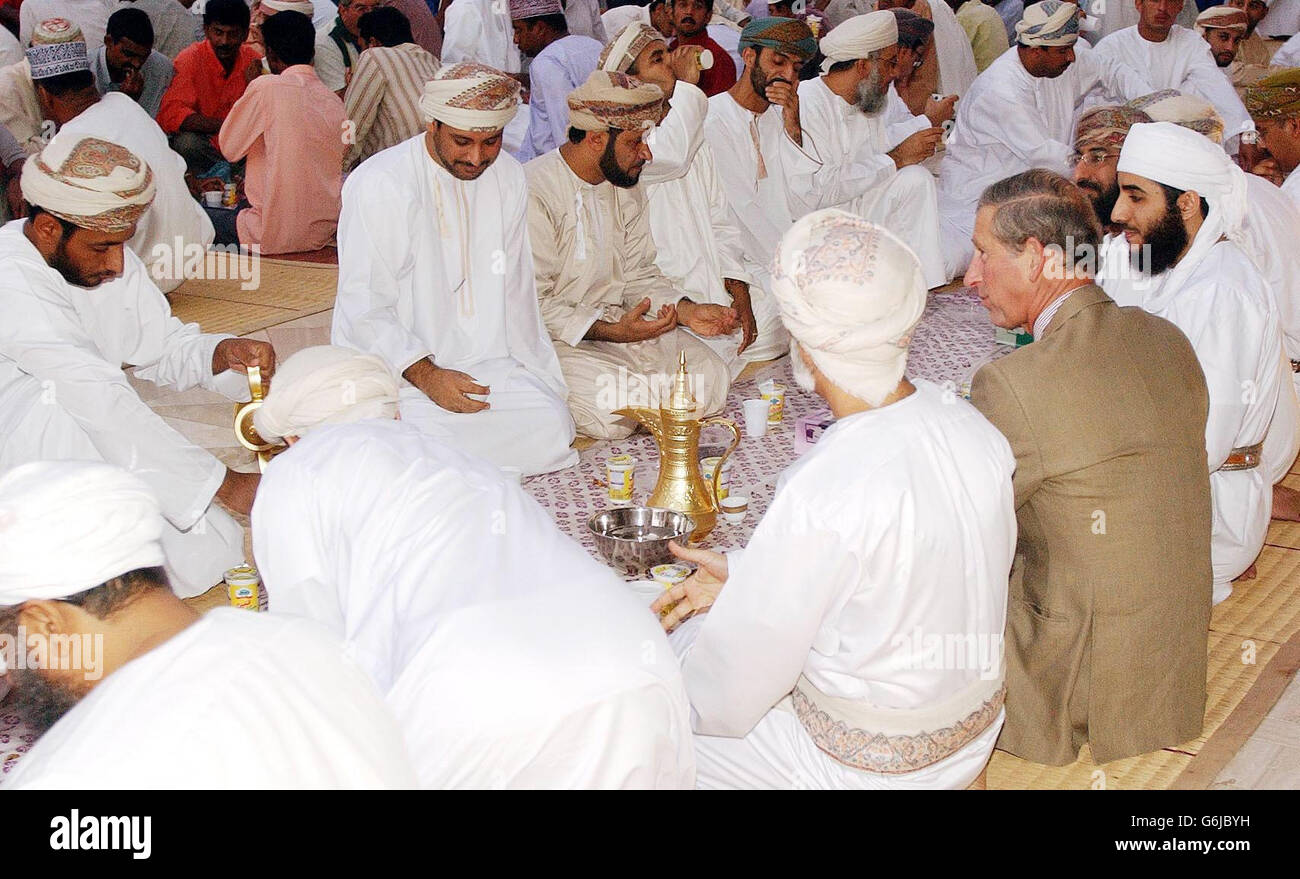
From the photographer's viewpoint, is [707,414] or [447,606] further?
[707,414]

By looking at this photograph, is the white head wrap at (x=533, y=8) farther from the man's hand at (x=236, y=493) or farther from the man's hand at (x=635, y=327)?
the man's hand at (x=236, y=493)

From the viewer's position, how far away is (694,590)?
8.65ft

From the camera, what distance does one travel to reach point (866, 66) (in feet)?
21.3

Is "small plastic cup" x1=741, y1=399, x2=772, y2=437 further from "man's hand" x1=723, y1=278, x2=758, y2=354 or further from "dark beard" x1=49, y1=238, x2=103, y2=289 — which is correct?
"dark beard" x1=49, y1=238, x2=103, y2=289

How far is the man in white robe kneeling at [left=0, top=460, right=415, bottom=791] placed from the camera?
1.43 meters

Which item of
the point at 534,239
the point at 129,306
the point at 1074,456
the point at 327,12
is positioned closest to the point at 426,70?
the point at 327,12

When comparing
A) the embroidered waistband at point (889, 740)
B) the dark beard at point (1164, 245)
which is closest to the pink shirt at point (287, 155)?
the dark beard at point (1164, 245)

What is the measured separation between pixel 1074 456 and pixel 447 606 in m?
1.19

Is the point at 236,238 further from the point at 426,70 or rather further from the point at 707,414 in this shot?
the point at 707,414

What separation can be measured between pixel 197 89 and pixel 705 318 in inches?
181

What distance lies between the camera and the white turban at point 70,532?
1695 millimetres

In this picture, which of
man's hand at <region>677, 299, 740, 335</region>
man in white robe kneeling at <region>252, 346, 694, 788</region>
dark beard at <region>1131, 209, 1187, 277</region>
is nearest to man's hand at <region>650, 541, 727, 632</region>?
man in white robe kneeling at <region>252, 346, 694, 788</region>

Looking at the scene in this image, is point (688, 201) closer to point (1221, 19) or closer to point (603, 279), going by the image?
point (603, 279)

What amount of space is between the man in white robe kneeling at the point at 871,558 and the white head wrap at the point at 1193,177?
1.54 m
